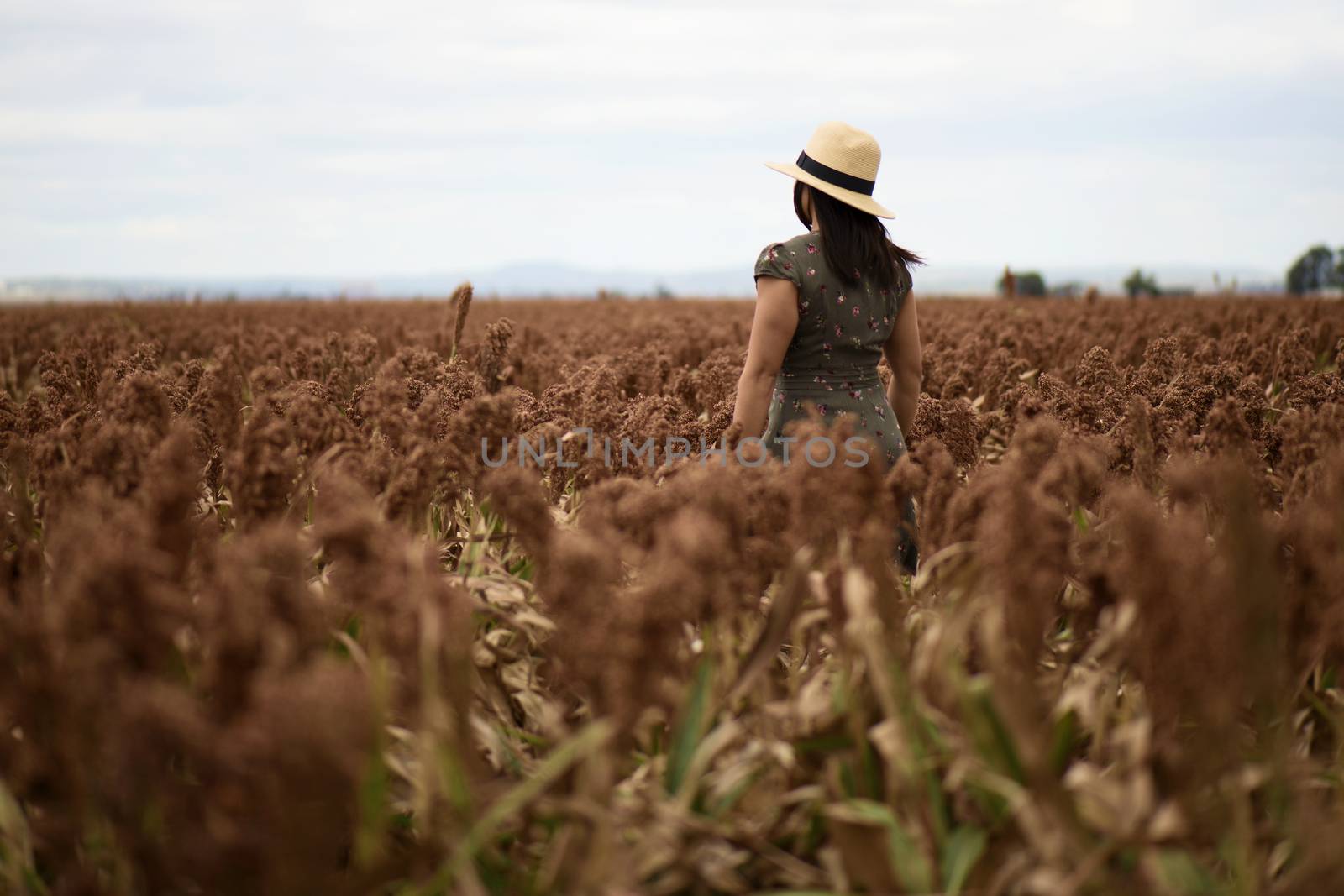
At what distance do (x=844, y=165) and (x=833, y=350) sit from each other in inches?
32.5

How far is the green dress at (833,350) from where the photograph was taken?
434 centimetres

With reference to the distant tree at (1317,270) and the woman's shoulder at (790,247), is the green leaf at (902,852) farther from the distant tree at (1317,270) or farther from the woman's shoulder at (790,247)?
the distant tree at (1317,270)

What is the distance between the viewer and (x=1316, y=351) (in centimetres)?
1030

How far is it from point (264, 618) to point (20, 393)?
9.93 m

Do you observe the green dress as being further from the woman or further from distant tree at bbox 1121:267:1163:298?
distant tree at bbox 1121:267:1163:298

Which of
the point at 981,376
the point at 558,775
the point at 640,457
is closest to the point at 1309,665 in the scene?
the point at 558,775

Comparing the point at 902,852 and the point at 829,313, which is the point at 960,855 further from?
the point at 829,313

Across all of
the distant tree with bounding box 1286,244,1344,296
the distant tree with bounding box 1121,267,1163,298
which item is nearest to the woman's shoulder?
the distant tree with bounding box 1121,267,1163,298

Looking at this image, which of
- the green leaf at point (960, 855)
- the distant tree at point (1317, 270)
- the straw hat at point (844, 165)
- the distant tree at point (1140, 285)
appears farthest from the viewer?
the distant tree at point (1317, 270)

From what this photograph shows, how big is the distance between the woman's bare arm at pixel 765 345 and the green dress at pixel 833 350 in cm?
6

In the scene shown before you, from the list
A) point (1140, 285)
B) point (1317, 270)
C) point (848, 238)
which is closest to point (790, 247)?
point (848, 238)

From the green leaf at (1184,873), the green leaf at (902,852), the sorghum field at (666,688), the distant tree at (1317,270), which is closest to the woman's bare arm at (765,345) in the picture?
the sorghum field at (666,688)

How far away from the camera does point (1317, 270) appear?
234ft

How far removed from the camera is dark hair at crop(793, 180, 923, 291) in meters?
4.33
